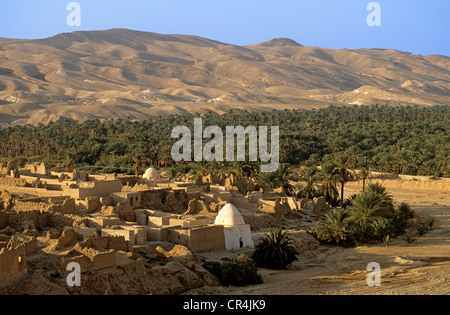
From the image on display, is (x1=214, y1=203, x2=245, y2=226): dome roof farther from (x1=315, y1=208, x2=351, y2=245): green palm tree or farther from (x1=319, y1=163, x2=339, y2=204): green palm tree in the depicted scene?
(x1=319, y1=163, x2=339, y2=204): green palm tree

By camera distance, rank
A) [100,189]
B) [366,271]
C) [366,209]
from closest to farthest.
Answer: [366,271], [366,209], [100,189]

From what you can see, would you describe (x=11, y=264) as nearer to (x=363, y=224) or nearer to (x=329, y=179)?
(x=363, y=224)

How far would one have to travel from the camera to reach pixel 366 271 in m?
21.9

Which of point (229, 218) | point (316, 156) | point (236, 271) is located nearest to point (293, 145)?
point (316, 156)

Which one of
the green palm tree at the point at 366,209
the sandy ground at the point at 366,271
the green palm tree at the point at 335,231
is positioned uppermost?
the green palm tree at the point at 366,209

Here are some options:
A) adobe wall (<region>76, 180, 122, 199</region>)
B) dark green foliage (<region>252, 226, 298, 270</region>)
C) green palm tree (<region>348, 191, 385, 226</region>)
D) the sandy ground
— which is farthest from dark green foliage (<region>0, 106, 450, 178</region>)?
dark green foliage (<region>252, 226, 298, 270</region>)

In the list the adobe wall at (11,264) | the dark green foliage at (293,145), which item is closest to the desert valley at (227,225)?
the adobe wall at (11,264)

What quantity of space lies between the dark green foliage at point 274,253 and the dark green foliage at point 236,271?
153cm

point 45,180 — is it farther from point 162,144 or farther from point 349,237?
point 162,144

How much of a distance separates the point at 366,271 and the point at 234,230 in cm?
488

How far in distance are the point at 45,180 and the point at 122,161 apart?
2087cm

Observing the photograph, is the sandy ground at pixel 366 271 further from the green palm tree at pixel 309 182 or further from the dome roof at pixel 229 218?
the green palm tree at pixel 309 182

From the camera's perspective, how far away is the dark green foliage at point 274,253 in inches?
876

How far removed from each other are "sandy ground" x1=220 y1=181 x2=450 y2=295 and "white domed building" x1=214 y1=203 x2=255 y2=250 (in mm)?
2094
